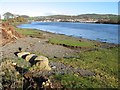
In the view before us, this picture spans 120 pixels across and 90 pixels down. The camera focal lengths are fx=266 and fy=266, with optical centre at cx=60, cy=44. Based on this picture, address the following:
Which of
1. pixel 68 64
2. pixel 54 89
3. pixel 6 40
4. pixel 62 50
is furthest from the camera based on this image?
pixel 6 40

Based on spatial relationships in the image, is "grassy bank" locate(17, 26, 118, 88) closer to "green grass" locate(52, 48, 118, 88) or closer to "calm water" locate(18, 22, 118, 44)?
"green grass" locate(52, 48, 118, 88)

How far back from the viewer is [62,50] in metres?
35.2

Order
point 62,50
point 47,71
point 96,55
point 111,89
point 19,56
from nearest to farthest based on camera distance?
point 111,89 < point 47,71 < point 19,56 < point 96,55 < point 62,50

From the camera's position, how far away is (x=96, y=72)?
74.2 ft

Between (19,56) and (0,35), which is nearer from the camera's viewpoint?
(19,56)

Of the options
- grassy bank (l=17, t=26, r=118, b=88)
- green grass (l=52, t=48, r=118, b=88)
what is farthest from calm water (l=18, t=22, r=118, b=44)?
grassy bank (l=17, t=26, r=118, b=88)

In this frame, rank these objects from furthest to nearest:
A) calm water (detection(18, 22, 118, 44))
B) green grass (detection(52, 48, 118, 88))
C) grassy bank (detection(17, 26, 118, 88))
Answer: calm water (detection(18, 22, 118, 44)), green grass (detection(52, 48, 118, 88)), grassy bank (detection(17, 26, 118, 88))

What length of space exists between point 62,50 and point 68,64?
394 inches

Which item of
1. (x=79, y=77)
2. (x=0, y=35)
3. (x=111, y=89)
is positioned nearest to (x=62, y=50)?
(x=0, y=35)

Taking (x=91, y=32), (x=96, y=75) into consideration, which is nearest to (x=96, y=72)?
(x=96, y=75)

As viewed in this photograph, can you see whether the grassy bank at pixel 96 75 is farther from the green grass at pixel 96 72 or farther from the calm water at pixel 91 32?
the calm water at pixel 91 32

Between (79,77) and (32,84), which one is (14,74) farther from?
(79,77)

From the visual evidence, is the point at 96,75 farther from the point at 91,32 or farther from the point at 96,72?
the point at 91,32

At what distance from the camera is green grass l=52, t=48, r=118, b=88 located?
1895cm
